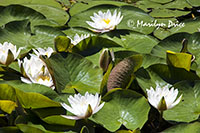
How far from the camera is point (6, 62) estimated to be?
1635 mm

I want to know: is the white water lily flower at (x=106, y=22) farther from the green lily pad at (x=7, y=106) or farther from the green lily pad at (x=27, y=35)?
the green lily pad at (x=7, y=106)

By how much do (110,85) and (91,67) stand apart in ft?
0.60

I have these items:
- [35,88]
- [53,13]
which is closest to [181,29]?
[53,13]

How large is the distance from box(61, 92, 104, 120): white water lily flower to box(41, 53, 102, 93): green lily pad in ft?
0.75

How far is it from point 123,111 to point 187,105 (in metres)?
0.30

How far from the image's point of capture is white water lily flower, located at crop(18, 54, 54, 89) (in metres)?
1.53

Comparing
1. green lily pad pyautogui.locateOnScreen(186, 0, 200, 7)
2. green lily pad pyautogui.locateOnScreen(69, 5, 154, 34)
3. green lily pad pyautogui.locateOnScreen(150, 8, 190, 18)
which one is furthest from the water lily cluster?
green lily pad pyautogui.locateOnScreen(186, 0, 200, 7)

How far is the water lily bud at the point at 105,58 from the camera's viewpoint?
161 cm

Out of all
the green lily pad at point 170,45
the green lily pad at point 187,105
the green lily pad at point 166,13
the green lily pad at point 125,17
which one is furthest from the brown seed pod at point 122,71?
the green lily pad at point 166,13

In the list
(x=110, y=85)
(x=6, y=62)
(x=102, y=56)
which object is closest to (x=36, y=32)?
(x=6, y=62)

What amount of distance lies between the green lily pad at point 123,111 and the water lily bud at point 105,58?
243mm

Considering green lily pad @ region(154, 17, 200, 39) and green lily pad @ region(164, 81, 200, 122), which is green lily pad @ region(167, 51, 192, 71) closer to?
green lily pad @ region(164, 81, 200, 122)

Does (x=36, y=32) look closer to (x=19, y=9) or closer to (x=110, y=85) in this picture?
(x=19, y=9)

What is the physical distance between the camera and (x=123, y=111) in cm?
142
